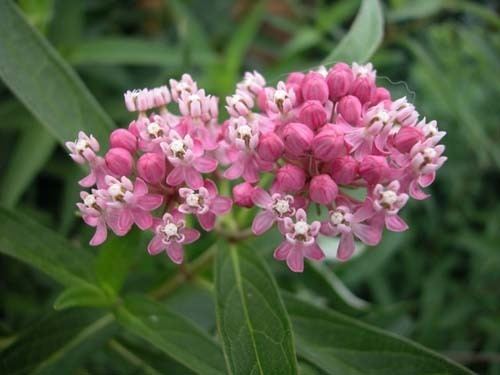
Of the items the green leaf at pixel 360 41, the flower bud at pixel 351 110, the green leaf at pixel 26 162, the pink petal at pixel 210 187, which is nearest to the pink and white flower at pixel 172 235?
the pink petal at pixel 210 187

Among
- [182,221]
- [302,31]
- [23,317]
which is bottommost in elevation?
[23,317]

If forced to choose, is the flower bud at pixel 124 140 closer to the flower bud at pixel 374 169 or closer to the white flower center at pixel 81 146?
the white flower center at pixel 81 146

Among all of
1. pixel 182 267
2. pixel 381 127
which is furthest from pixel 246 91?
pixel 182 267

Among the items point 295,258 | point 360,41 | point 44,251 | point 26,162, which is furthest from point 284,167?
point 26,162

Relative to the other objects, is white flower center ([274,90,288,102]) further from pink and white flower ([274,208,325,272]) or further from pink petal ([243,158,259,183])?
pink and white flower ([274,208,325,272])

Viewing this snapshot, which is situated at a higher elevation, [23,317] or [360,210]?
[360,210]

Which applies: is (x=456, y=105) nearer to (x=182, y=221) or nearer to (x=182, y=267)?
(x=182, y=267)

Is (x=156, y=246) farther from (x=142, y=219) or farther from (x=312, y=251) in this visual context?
(x=312, y=251)
